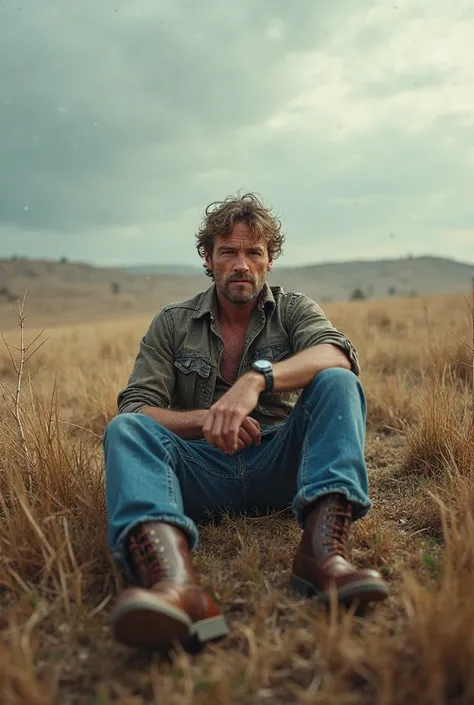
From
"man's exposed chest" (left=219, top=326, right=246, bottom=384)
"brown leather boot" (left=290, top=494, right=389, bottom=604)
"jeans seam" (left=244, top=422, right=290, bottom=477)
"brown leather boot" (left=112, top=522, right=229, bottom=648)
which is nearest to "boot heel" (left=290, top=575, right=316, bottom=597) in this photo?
"brown leather boot" (left=290, top=494, right=389, bottom=604)

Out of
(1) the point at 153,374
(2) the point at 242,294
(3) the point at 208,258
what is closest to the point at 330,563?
(1) the point at 153,374

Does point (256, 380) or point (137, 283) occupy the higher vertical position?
point (137, 283)

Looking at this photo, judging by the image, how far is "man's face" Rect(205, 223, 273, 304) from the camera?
3053mm

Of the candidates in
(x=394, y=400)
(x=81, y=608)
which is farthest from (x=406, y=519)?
(x=394, y=400)

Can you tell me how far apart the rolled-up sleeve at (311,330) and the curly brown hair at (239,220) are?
0.37m

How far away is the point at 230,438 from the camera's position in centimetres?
233

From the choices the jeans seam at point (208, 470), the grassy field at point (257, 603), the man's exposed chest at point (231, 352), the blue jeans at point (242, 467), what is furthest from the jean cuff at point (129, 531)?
the man's exposed chest at point (231, 352)

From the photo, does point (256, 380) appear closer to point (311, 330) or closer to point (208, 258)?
point (311, 330)

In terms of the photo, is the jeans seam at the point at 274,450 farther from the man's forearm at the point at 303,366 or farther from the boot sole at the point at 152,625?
the boot sole at the point at 152,625

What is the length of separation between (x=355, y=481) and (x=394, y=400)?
2729 millimetres

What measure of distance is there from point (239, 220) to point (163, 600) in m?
1.93

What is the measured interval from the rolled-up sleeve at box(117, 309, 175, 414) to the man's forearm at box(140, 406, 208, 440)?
11 centimetres

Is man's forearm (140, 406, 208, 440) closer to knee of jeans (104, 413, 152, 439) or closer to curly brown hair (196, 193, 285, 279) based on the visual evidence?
knee of jeans (104, 413, 152, 439)

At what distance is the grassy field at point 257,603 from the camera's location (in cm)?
157
